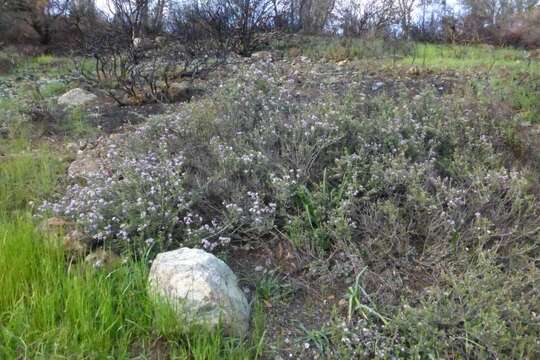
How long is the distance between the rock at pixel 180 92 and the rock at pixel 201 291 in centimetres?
384

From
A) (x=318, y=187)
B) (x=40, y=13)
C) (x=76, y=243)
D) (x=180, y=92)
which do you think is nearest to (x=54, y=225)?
(x=76, y=243)

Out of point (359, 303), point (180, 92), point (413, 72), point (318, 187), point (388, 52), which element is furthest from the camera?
point (388, 52)

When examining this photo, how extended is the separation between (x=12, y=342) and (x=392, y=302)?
159 centimetres

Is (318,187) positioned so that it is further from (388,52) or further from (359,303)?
(388,52)

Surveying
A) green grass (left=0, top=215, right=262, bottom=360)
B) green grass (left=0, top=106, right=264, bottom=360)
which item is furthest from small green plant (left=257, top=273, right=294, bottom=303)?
green grass (left=0, top=215, right=262, bottom=360)

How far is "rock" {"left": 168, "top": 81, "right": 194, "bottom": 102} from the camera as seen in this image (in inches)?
220

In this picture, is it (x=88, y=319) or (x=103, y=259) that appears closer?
(x=88, y=319)

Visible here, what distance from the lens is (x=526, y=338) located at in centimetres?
167

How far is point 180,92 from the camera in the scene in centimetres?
562

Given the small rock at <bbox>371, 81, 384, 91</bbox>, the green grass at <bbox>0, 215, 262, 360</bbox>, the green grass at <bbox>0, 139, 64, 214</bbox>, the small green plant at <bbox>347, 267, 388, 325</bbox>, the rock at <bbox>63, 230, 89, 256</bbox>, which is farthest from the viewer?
the small rock at <bbox>371, 81, 384, 91</bbox>

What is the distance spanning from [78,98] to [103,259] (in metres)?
4.30

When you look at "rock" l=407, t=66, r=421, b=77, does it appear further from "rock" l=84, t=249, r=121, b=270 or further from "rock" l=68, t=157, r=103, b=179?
"rock" l=84, t=249, r=121, b=270

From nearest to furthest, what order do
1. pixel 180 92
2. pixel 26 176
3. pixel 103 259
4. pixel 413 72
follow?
pixel 103 259, pixel 26 176, pixel 180 92, pixel 413 72

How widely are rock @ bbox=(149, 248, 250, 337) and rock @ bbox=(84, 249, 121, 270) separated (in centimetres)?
25
